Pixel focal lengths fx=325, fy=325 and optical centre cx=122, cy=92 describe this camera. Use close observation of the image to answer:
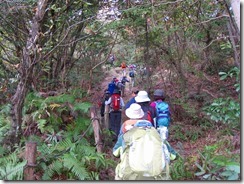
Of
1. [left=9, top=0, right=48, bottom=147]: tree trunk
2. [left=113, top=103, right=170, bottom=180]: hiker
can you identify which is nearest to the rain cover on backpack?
[left=113, top=103, right=170, bottom=180]: hiker

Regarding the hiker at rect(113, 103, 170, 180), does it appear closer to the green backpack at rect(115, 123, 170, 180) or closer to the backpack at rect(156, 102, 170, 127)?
the green backpack at rect(115, 123, 170, 180)

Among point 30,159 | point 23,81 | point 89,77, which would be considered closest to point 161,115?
point 30,159

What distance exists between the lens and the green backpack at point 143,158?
3.67 metres

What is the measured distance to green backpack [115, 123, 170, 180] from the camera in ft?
12.0

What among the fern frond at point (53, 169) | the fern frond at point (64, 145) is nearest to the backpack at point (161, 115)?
the fern frond at point (64, 145)

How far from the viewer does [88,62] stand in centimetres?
1305

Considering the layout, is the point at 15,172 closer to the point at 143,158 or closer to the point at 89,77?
the point at 143,158

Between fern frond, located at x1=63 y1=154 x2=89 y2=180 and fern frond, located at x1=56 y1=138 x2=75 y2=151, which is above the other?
fern frond, located at x1=56 y1=138 x2=75 y2=151

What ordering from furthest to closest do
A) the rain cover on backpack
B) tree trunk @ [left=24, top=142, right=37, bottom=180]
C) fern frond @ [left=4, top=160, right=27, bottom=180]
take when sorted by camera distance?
tree trunk @ [left=24, top=142, right=37, bottom=180] → fern frond @ [left=4, top=160, right=27, bottom=180] → the rain cover on backpack

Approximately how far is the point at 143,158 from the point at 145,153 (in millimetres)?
62

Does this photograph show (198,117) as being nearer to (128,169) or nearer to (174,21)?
(174,21)

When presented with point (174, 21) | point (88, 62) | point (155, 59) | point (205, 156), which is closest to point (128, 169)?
point (205, 156)

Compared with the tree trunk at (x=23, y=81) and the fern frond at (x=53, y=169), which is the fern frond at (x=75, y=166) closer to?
the fern frond at (x=53, y=169)

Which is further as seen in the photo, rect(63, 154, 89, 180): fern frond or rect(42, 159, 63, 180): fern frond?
rect(42, 159, 63, 180): fern frond
